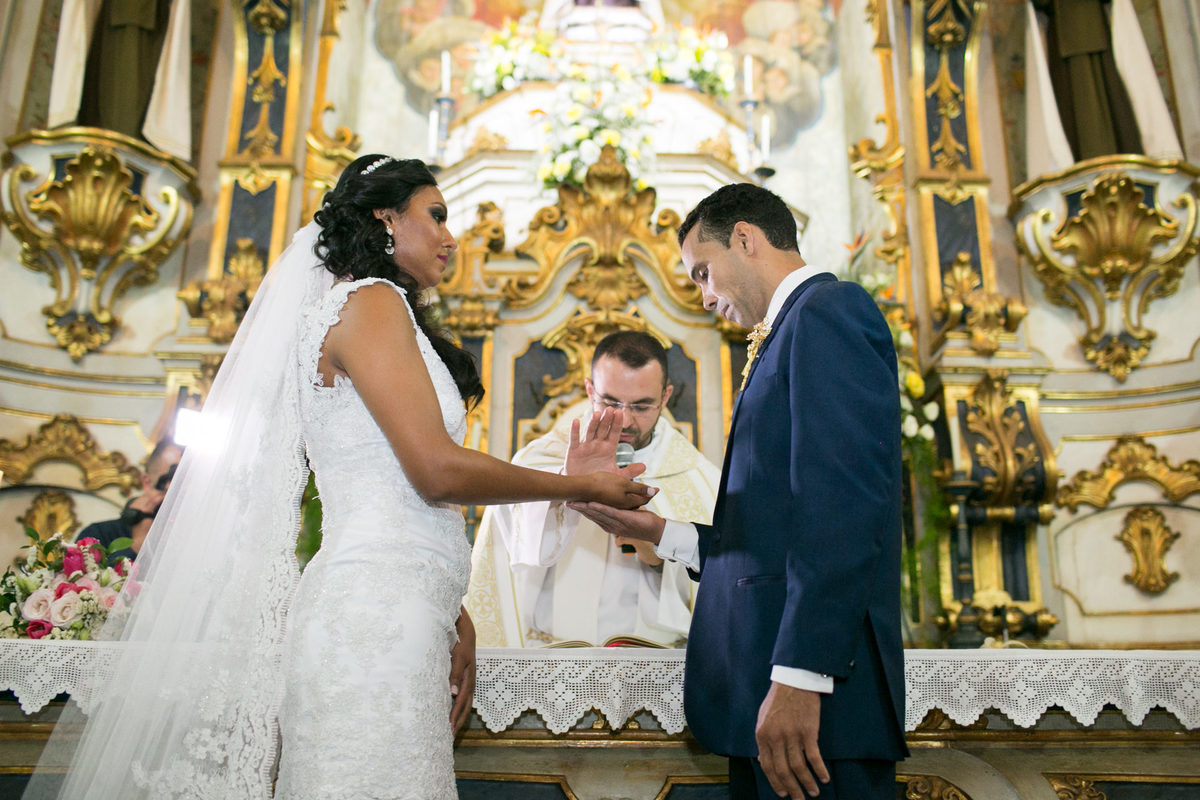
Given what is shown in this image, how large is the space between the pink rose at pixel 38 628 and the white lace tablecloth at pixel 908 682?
213 mm

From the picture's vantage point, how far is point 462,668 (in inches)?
97.2

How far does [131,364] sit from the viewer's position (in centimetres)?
546

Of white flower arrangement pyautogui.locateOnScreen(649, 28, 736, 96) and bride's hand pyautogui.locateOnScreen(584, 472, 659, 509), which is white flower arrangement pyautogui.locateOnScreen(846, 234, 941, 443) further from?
bride's hand pyautogui.locateOnScreen(584, 472, 659, 509)

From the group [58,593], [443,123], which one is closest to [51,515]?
[58,593]

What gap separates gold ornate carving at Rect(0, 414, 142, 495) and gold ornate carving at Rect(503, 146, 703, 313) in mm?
2254

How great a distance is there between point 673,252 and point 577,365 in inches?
32.1

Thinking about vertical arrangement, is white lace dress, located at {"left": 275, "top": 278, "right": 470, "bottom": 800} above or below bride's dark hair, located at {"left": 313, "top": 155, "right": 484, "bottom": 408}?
below

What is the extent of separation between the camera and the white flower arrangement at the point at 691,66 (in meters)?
6.65

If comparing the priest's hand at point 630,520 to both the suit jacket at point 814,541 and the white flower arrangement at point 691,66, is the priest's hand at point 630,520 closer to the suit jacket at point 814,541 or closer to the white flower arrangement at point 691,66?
the suit jacket at point 814,541

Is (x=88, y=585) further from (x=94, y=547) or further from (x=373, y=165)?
→ (x=373, y=165)

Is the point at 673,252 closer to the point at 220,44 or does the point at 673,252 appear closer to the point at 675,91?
the point at 675,91

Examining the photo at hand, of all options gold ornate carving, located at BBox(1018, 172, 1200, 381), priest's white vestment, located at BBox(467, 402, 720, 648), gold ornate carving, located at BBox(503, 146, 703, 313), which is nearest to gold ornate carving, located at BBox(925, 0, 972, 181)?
gold ornate carving, located at BBox(1018, 172, 1200, 381)

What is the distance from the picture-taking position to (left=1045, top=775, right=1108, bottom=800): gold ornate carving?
8.96ft

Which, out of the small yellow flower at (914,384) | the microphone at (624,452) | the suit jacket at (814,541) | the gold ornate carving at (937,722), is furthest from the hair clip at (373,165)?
the small yellow flower at (914,384)
